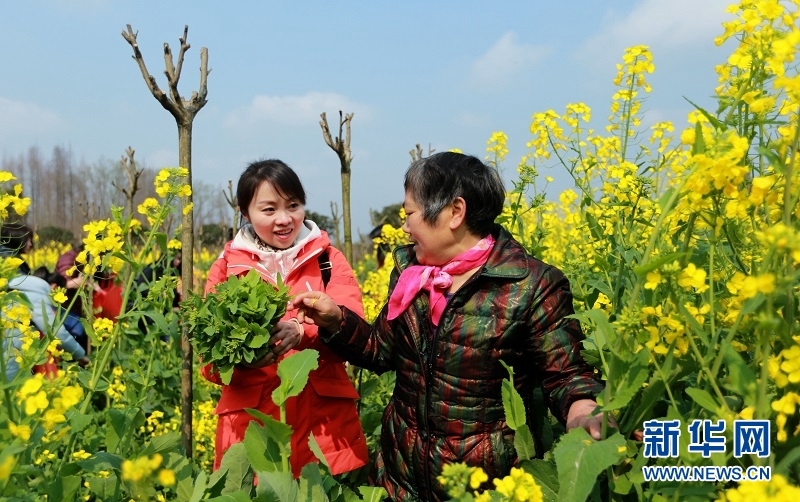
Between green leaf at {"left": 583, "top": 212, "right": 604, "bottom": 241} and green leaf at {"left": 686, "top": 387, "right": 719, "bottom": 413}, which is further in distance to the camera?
green leaf at {"left": 583, "top": 212, "right": 604, "bottom": 241}

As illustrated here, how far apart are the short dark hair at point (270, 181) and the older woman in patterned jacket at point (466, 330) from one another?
18.4 inches

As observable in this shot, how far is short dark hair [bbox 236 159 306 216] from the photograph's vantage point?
86.6 inches

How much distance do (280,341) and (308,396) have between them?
26cm

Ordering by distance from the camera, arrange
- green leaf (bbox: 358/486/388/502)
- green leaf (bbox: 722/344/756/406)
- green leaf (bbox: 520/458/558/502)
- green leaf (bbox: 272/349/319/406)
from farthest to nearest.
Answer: green leaf (bbox: 358/486/388/502) → green leaf (bbox: 272/349/319/406) → green leaf (bbox: 520/458/558/502) → green leaf (bbox: 722/344/756/406)

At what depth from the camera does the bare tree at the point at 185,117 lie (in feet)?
7.75

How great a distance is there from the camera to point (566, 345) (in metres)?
1.77

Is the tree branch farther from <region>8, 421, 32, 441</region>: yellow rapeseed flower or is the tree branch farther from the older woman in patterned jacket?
<region>8, 421, 32, 441</region>: yellow rapeseed flower

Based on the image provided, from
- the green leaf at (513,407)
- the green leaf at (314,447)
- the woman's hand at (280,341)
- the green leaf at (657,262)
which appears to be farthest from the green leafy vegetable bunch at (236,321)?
the green leaf at (657,262)

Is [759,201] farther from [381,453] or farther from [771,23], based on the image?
[381,453]

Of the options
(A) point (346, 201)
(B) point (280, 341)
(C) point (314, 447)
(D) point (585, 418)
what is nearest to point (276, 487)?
(C) point (314, 447)

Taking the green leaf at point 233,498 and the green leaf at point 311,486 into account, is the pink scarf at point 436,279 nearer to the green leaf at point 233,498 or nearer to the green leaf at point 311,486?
the green leaf at point 311,486

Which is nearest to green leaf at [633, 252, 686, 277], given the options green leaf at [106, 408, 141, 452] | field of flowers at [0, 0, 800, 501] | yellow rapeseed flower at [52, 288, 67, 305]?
field of flowers at [0, 0, 800, 501]

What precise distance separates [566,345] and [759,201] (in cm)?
72

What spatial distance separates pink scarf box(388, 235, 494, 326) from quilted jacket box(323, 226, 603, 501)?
3cm
